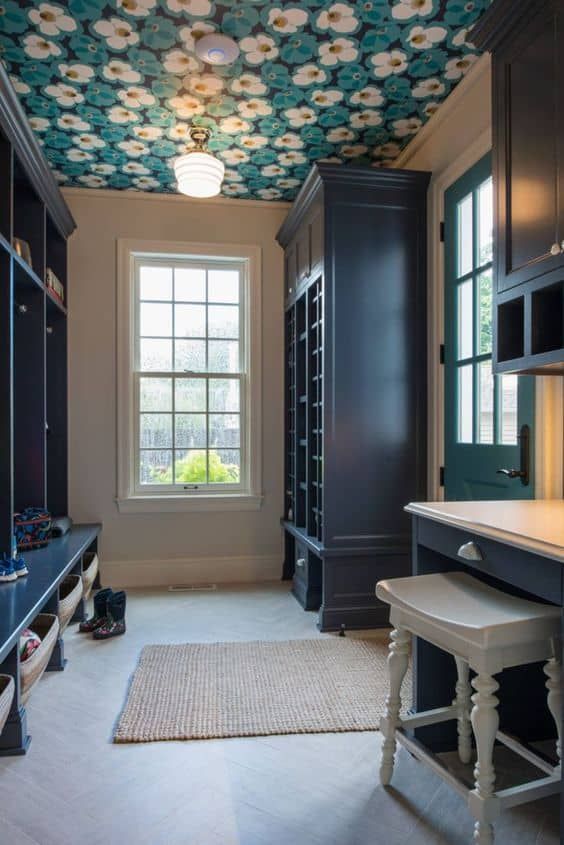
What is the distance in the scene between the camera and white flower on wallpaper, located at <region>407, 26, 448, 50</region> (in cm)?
258

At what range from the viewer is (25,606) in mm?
2189

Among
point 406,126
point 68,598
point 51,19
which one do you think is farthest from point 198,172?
point 68,598

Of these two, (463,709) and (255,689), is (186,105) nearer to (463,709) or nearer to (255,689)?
(255,689)

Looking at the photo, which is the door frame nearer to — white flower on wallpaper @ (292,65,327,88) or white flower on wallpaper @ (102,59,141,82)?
white flower on wallpaper @ (292,65,327,88)

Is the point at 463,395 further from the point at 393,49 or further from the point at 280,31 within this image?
the point at 280,31

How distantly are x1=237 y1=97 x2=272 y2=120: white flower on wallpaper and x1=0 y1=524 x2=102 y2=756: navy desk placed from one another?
2.61 metres

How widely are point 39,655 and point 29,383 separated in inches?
66.8

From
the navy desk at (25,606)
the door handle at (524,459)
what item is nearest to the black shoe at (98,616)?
the navy desk at (25,606)

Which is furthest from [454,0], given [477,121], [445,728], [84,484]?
[84,484]

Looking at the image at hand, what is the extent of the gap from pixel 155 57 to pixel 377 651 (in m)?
3.11

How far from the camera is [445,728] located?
6.69 ft

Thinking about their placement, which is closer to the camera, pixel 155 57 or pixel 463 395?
pixel 155 57

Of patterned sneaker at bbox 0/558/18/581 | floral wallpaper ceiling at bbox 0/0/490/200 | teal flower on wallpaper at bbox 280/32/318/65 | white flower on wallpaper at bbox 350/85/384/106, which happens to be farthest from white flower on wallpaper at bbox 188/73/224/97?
patterned sneaker at bbox 0/558/18/581

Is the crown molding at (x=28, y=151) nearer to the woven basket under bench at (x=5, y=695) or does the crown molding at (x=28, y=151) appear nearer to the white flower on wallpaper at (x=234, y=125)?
the white flower on wallpaper at (x=234, y=125)
